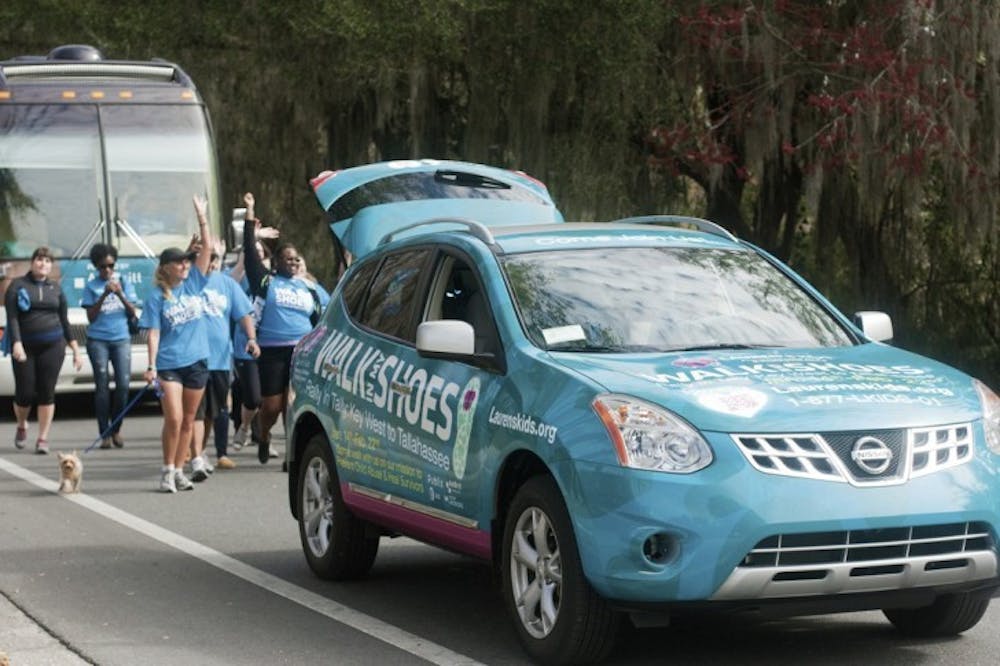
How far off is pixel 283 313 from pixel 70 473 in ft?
8.20

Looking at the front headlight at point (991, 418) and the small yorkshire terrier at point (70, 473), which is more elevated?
the front headlight at point (991, 418)

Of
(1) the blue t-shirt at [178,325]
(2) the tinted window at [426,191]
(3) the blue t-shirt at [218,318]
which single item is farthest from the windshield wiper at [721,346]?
(3) the blue t-shirt at [218,318]

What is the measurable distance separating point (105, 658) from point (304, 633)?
883mm

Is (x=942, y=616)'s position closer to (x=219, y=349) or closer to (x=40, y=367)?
(x=219, y=349)

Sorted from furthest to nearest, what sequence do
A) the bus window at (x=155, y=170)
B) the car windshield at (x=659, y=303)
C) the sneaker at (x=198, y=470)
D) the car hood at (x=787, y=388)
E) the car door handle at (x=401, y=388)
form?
the bus window at (x=155, y=170) < the sneaker at (x=198, y=470) < the car door handle at (x=401, y=388) < the car windshield at (x=659, y=303) < the car hood at (x=787, y=388)

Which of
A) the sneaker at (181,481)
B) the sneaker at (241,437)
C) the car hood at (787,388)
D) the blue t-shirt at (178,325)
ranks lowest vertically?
the sneaker at (241,437)

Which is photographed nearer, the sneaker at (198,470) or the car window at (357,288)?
the car window at (357,288)

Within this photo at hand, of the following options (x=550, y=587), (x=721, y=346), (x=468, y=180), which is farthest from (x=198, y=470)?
(x=550, y=587)

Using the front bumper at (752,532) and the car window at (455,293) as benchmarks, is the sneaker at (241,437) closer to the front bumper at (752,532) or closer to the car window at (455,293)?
the car window at (455,293)

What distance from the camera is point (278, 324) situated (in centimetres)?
1502

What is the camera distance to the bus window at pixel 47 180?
19062mm

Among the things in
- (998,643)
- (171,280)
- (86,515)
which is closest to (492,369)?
(998,643)

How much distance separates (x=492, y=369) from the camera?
296 inches

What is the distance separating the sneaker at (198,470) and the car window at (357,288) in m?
4.61
